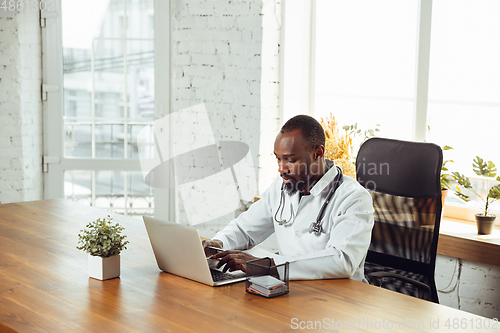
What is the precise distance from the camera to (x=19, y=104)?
383 cm

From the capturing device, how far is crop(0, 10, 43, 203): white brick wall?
377 cm

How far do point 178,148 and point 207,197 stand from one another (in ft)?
1.36

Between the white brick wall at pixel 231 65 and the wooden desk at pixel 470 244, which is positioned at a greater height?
the white brick wall at pixel 231 65

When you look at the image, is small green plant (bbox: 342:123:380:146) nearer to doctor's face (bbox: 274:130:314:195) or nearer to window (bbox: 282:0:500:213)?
window (bbox: 282:0:500:213)

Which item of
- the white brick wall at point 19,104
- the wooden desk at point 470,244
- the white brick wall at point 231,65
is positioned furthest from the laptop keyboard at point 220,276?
the white brick wall at point 19,104

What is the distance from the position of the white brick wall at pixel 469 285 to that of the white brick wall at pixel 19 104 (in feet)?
9.78

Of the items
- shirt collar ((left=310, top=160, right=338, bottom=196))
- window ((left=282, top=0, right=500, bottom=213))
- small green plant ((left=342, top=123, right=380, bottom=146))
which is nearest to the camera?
shirt collar ((left=310, top=160, right=338, bottom=196))

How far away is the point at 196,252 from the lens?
62.2 inches

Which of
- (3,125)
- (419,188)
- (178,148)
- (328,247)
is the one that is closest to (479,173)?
(419,188)

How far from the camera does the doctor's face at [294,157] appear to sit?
6.31 ft

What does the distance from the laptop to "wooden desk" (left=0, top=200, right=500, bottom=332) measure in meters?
0.03

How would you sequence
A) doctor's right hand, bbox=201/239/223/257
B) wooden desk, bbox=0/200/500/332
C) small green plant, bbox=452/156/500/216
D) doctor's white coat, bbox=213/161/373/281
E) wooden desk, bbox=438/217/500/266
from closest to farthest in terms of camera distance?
wooden desk, bbox=0/200/500/332 < doctor's white coat, bbox=213/161/373/281 < doctor's right hand, bbox=201/239/223/257 < wooden desk, bbox=438/217/500/266 < small green plant, bbox=452/156/500/216

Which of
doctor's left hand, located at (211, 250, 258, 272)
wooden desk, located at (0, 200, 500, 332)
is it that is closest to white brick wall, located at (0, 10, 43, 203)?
wooden desk, located at (0, 200, 500, 332)

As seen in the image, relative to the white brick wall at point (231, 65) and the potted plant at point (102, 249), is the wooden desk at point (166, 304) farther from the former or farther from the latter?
the white brick wall at point (231, 65)
